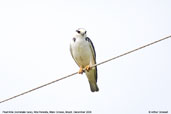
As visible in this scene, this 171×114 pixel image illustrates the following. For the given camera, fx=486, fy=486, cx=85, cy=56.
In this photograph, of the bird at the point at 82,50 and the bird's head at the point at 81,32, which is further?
the bird's head at the point at 81,32

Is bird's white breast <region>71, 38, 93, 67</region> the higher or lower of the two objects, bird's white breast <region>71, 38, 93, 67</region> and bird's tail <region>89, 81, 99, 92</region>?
the higher

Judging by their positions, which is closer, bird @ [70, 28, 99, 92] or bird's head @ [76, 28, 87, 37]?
bird @ [70, 28, 99, 92]

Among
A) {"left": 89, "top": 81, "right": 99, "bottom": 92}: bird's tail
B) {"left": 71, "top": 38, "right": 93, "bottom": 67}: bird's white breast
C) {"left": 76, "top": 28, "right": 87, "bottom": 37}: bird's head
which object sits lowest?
{"left": 89, "top": 81, "right": 99, "bottom": 92}: bird's tail

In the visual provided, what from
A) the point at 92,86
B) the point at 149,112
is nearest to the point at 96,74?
the point at 92,86

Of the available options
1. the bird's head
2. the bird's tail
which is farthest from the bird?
the bird's tail

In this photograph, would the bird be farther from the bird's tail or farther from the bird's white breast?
the bird's tail

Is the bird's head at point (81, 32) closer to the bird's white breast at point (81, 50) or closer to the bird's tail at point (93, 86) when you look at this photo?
the bird's white breast at point (81, 50)

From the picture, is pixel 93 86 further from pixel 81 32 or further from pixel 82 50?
pixel 81 32

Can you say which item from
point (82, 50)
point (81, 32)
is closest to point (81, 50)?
point (82, 50)

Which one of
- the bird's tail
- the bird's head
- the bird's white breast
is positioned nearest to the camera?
the bird's white breast

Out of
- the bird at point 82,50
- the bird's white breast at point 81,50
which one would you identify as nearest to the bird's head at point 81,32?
the bird at point 82,50

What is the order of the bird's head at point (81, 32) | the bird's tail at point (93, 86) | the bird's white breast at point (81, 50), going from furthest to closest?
the bird's tail at point (93, 86) < the bird's head at point (81, 32) < the bird's white breast at point (81, 50)

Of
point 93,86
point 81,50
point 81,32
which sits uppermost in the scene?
point 81,32

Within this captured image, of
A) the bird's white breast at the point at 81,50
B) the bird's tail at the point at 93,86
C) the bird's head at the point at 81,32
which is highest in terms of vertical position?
the bird's head at the point at 81,32
